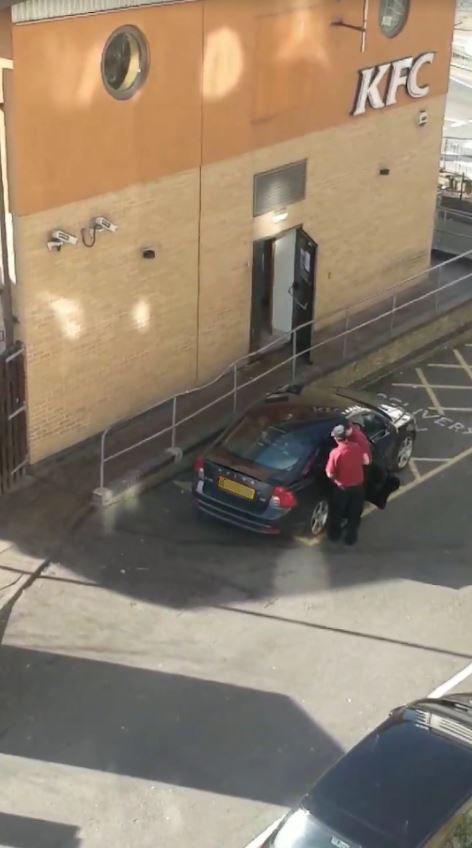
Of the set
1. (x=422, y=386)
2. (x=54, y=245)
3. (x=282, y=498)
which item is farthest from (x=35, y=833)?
(x=422, y=386)

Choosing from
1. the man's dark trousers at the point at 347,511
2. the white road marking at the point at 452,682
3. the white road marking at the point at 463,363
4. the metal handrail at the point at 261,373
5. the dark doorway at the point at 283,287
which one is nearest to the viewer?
the white road marking at the point at 452,682

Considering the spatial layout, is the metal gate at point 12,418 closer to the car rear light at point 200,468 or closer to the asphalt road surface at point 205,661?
the asphalt road surface at point 205,661

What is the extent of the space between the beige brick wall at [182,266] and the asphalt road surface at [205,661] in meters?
1.92

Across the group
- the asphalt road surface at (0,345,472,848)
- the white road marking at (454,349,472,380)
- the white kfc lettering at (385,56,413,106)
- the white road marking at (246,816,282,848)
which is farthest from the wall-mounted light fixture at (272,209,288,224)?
the white road marking at (246,816,282,848)

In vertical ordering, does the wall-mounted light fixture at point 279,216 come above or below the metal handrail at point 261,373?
above

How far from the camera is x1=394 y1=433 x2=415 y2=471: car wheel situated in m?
16.1

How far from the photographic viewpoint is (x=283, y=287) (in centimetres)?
1925

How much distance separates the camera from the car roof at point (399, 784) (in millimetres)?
8633

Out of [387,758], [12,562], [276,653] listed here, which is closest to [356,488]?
[276,653]

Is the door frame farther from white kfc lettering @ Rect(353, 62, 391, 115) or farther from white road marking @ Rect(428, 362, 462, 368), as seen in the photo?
white road marking @ Rect(428, 362, 462, 368)

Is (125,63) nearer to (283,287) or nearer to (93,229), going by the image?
(93,229)

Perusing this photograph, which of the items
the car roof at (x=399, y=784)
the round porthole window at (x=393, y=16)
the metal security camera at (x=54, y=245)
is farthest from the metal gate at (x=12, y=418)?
the round porthole window at (x=393, y=16)

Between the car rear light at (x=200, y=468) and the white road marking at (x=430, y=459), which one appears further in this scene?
the white road marking at (x=430, y=459)

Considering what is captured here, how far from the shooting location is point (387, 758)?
931 centimetres
